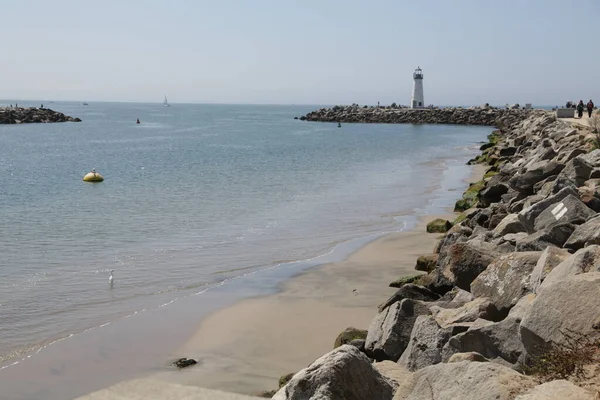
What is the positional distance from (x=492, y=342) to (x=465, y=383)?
5.90ft

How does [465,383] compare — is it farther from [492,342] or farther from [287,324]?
[287,324]

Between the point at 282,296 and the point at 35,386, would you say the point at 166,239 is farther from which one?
the point at 35,386

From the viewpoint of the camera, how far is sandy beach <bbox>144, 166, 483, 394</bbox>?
8953 mm

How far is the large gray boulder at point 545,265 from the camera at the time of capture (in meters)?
6.60

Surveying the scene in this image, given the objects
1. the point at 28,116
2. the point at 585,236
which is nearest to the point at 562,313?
the point at 585,236

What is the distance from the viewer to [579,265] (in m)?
5.91

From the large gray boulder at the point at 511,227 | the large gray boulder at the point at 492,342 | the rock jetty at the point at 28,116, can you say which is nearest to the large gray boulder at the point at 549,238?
the large gray boulder at the point at 511,227

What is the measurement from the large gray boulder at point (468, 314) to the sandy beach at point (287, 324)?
8.32 feet

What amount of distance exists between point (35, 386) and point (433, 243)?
10215mm

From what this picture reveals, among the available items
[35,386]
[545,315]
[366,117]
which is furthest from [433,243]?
[366,117]

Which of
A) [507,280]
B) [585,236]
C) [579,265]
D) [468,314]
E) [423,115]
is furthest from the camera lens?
[423,115]

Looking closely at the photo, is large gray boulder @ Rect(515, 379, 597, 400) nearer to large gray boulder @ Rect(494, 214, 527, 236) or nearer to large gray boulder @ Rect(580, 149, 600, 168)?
large gray boulder @ Rect(494, 214, 527, 236)

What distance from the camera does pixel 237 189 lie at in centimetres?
2827

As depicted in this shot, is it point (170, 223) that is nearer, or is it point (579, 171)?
point (579, 171)
